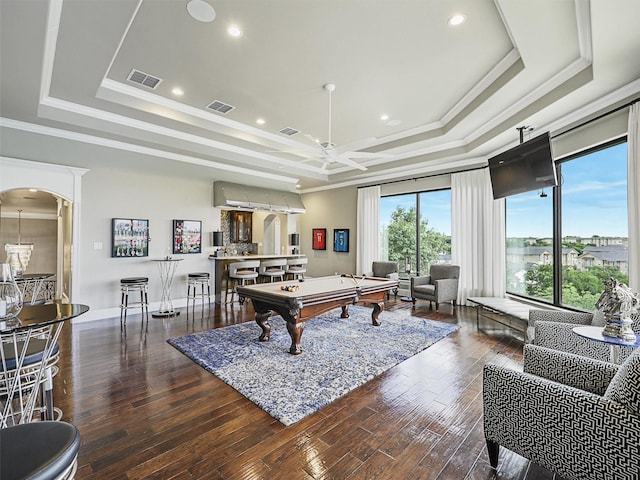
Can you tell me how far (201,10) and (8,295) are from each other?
8.98 ft

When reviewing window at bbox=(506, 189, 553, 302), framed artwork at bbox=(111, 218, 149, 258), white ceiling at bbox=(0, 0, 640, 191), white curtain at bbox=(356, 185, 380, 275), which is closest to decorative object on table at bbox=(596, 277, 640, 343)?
white ceiling at bbox=(0, 0, 640, 191)

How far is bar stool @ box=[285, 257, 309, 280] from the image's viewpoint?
7.84 metres

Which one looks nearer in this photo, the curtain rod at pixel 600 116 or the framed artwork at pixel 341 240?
the curtain rod at pixel 600 116

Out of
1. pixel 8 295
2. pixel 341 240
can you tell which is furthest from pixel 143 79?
pixel 341 240

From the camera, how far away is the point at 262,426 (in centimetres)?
240

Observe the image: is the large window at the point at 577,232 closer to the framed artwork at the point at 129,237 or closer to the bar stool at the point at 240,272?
the bar stool at the point at 240,272

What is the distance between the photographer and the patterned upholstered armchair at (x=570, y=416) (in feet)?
4.72

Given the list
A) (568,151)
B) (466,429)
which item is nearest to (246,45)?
(466,429)

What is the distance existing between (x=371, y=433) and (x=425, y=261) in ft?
19.2

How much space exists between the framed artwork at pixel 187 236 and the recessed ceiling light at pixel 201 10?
15.1 ft

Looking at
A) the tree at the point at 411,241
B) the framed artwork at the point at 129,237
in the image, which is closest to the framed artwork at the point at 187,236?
the framed artwork at the point at 129,237

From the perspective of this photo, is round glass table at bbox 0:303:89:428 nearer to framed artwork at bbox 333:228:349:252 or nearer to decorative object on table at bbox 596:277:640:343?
decorative object on table at bbox 596:277:640:343

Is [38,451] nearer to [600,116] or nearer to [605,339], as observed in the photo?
[605,339]

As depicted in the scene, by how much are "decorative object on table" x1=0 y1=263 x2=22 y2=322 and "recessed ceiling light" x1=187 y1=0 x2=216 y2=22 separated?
2536mm
